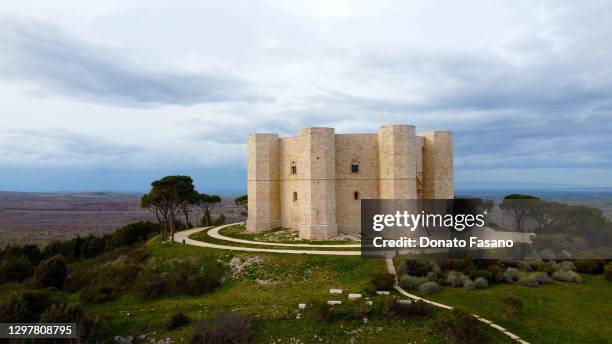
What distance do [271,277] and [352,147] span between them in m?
13.8

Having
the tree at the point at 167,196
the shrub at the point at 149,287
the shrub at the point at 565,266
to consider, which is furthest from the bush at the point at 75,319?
the shrub at the point at 565,266

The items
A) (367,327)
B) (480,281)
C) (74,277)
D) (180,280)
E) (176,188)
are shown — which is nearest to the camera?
(367,327)

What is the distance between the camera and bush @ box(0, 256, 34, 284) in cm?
3234

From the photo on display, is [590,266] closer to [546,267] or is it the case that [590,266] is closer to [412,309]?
[546,267]

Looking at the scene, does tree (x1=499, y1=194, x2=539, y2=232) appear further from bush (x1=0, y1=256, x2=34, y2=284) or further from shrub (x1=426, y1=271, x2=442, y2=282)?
bush (x1=0, y1=256, x2=34, y2=284)

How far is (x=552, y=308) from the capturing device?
19984mm

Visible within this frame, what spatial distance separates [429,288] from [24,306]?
67.3ft

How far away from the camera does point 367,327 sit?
18781 mm

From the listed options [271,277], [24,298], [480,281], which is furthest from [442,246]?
[24,298]

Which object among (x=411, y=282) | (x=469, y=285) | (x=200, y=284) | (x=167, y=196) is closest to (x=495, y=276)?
(x=469, y=285)

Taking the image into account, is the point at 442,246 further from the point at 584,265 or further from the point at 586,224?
the point at 586,224

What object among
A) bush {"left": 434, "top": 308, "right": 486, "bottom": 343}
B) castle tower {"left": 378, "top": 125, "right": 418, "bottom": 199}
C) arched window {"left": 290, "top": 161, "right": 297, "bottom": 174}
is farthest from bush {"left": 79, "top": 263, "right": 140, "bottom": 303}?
castle tower {"left": 378, "top": 125, "right": 418, "bottom": 199}

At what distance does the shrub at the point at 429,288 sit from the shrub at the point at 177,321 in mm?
11976

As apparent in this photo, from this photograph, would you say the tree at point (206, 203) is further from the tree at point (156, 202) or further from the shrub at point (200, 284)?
the shrub at point (200, 284)
